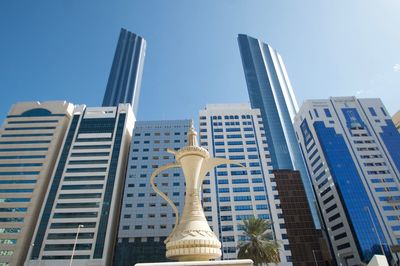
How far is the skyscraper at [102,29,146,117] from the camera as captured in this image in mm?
143375

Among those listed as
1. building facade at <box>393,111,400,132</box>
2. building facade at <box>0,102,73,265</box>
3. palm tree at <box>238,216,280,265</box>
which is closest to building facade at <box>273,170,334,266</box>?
palm tree at <box>238,216,280,265</box>

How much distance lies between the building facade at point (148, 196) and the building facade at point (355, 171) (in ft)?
128

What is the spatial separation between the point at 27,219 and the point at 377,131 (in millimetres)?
92764

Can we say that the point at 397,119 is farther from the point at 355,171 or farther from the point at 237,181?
the point at 237,181

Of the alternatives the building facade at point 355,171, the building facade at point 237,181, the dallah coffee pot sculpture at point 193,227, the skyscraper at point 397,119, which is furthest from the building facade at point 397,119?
the dallah coffee pot sculpture at point 193,227

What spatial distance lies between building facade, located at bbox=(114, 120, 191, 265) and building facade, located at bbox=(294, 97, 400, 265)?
128 ft

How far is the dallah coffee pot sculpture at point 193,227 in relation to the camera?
30.7 feet

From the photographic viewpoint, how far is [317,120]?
244 ft

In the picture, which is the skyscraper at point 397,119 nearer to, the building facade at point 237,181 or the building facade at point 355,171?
the building facade at point 355,171

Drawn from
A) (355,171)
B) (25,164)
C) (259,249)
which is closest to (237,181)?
(355,171)

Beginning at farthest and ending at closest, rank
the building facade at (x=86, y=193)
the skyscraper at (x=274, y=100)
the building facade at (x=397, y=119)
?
the skyscraper at (x=274, y=100) → the building facade at (x=397, y=119) → the building facade at (x=86, y=193)

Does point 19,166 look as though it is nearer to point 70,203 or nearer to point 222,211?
point 70,203

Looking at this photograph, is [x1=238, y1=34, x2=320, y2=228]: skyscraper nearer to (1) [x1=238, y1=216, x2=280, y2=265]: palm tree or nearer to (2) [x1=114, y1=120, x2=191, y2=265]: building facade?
(2) [x1=114, y1=120, x2=191, y2=265]: building facade

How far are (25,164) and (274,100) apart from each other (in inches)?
4798
